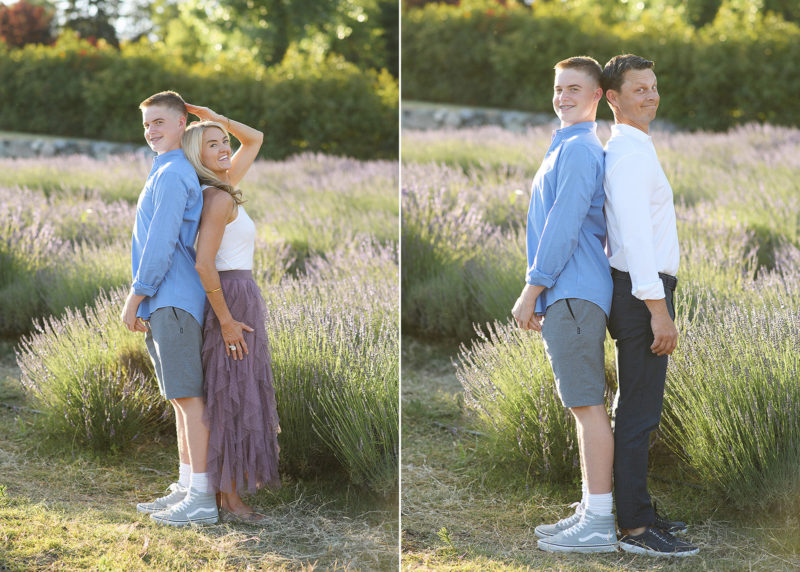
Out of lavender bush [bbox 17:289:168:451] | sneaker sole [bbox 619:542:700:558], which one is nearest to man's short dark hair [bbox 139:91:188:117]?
lavender bush [bbox 17:289:168:451]

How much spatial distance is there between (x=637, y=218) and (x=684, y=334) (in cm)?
80

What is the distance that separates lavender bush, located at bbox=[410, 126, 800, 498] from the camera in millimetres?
3018

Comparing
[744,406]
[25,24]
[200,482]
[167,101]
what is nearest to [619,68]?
[744,406]

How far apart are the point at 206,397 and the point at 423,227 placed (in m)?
3.11

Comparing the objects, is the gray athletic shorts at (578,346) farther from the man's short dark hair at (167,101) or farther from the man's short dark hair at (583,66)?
the man's short dark hair at (167,101)

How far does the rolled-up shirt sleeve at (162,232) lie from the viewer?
2799 millimetres

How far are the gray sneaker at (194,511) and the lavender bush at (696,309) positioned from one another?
1.12 meters

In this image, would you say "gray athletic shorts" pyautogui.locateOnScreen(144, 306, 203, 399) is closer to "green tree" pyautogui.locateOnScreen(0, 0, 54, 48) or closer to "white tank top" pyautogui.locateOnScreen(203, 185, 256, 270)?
"white tank top" pyautogui.locateOnScreen(203, 185, 256, 270)

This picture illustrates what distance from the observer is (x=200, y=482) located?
2971mm

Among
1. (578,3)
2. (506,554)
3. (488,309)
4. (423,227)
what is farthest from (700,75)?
(506,554)

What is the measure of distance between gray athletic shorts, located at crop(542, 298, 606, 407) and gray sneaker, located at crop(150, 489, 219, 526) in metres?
1.23

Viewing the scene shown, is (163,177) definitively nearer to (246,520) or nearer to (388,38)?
(246,520)

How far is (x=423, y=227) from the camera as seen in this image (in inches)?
231

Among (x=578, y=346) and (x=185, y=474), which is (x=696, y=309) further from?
(x=185, y=474)
